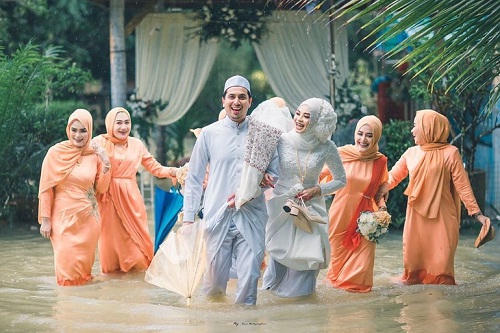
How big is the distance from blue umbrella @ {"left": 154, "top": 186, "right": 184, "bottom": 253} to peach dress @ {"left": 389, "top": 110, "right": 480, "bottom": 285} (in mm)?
2323

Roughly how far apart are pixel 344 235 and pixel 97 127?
9.14 meters

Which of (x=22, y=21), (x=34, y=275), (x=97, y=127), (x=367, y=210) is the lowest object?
(x=34, y=275)

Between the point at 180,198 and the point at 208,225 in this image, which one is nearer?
the point at 208,225

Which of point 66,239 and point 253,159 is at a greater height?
point 253,159

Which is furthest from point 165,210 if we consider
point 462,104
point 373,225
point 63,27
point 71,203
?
point 63,27

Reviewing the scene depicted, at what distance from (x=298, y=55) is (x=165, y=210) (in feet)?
25.3

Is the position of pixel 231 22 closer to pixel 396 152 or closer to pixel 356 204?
pixel 396 152

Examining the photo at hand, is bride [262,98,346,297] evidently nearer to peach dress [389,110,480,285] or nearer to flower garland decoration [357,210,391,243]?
flower garland decoration [357,210,391,243]

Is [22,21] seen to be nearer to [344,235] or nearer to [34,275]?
[34,275]

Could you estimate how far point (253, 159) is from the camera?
28.3 feet

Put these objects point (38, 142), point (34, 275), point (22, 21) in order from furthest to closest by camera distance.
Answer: point (22, 21)
point (38, 142)
point (34, 275)

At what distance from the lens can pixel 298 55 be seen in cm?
1833

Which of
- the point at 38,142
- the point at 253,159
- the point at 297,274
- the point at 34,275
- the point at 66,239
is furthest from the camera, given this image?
the point at 38,142

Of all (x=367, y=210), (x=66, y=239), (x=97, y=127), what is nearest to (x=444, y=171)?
(x=367, y=210)
